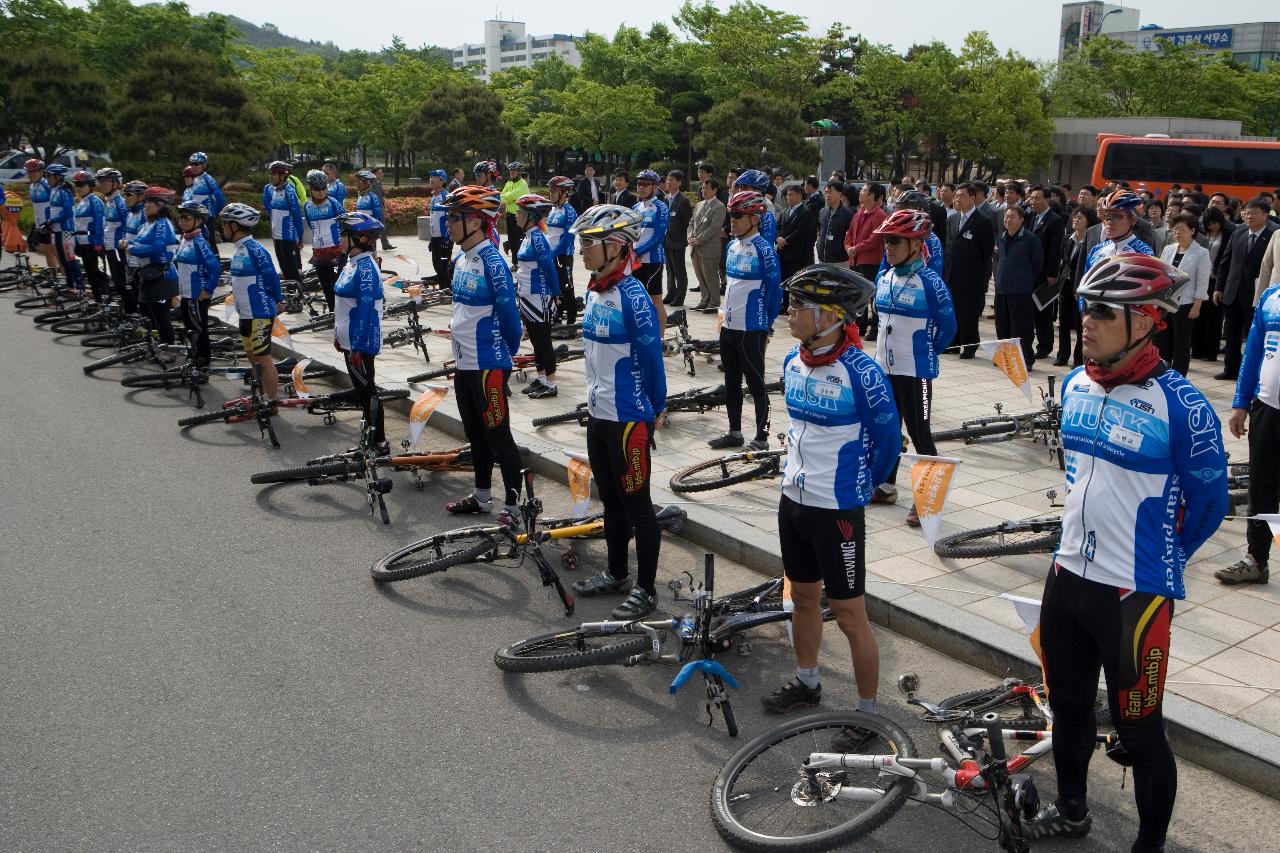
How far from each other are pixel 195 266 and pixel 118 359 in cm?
241

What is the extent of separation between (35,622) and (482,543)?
2585 millimetres

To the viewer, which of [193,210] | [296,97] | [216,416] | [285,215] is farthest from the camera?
[296,97]

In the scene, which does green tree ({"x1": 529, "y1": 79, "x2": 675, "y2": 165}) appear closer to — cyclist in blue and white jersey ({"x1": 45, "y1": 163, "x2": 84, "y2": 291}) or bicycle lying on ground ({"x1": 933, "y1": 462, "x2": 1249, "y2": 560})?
cyclist in blue and white jersey ({"x1": 45, "y1": 163, "x2": 84, "y2": 291})

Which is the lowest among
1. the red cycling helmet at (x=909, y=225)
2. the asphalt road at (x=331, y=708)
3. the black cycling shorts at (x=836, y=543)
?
the asphalt road at (x=331, y=708)

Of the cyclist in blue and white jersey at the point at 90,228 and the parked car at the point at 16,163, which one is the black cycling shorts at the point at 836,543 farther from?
the parked car at the point at 16,163

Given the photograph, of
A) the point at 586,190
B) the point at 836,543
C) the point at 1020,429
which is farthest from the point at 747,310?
the point at 586,190

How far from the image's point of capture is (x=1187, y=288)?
38.2 ft

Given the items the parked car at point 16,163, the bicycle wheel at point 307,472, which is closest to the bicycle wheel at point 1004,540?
the bicycle wheel at point 307,472

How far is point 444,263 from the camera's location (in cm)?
1792

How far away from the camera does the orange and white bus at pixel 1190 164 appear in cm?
2738

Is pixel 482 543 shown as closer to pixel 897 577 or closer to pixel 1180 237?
pixel 897 577

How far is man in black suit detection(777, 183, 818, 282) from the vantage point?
15.4m

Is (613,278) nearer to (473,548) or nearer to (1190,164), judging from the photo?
(473,548)

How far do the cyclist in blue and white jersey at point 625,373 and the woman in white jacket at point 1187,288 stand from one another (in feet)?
25.7
